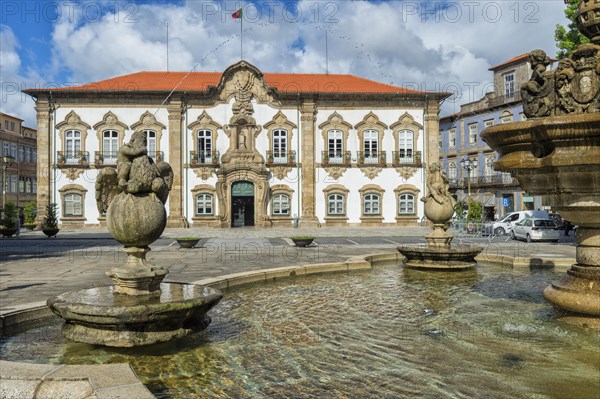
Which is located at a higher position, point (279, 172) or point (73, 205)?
point (279, 172)

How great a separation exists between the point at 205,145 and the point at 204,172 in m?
1.96

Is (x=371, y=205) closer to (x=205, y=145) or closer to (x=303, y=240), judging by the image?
(x=205, y=145)

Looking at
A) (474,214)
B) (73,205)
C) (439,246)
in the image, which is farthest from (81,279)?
(73,205)

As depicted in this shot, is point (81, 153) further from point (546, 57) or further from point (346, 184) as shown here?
point (546, 57)

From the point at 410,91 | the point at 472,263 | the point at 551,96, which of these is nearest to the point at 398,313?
the point at 551,96

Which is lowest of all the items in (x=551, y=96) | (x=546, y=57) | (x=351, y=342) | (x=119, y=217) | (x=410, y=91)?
(x=351, y=342)

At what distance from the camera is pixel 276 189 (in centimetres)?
3669

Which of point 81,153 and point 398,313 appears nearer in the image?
point 398,313

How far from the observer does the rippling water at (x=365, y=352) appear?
4031 millimetres

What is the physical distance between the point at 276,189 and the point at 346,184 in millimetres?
5151

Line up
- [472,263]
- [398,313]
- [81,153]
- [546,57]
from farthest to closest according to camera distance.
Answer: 1. [81,153]
2. [472,263]
3. [398,313]
4. [546,57]

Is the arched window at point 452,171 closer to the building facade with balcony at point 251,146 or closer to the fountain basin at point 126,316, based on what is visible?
the building facade with balcony at point 251,146

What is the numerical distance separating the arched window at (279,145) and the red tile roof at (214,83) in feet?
10.4

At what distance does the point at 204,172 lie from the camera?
36.4 metres
